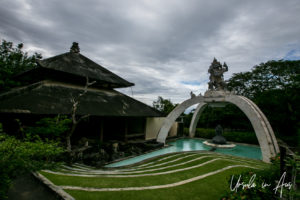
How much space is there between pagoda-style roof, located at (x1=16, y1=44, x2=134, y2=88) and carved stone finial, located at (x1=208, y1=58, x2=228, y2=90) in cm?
858

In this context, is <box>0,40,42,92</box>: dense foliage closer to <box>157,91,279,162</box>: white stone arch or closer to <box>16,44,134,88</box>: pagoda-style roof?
<box>16,44,134,88</box>: pagoda-style roof

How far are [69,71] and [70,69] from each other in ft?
1.65

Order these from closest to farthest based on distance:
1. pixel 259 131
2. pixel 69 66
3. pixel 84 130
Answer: pixel 259 131 → pixel 69 66 → pixel 84 130

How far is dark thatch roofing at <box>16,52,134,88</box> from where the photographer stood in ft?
40.3

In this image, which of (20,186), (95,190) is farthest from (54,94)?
(95,190)

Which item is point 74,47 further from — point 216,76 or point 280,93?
point 280,93

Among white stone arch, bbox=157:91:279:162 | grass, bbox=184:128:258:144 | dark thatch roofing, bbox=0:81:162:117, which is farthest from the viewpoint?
grass, bbox=184:128:258:144

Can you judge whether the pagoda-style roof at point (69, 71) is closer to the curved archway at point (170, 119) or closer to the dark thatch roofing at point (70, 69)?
the dark thatch roofing at point (70, 69)

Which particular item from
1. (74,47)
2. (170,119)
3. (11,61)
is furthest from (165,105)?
(11,61)

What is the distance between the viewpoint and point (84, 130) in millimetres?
15844

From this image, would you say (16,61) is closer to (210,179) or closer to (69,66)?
(69,66)

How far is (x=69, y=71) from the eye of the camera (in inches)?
504

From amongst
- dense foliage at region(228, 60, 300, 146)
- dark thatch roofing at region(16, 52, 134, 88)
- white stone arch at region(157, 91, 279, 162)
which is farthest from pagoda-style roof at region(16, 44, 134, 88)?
dense foliage at region(228, 60, 300, 146)

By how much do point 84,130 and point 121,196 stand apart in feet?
43.6
